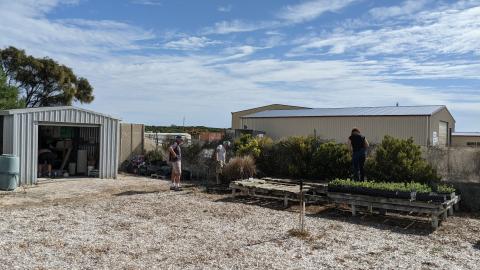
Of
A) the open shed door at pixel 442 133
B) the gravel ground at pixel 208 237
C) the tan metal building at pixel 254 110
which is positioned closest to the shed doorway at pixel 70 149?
the gravel ground at pixel 208 237

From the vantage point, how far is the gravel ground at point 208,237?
6.73m

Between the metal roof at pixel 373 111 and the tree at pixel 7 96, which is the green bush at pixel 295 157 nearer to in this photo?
the metal roof at pixel 373 111

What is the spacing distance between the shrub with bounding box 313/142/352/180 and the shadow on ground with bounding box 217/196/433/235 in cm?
258

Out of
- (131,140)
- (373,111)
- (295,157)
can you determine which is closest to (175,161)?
(295,157)

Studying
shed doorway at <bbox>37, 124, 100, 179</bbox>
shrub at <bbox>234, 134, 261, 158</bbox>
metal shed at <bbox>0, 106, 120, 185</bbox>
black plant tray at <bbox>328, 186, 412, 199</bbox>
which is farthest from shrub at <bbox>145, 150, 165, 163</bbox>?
black plant tray at <bbox>328, 186, 412, 199</bbox>

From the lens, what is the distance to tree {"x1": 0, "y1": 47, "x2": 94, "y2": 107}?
36.5 m

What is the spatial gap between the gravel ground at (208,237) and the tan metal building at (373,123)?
666 inches

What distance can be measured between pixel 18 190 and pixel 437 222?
11138 millimetres

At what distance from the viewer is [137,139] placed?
21406 mm

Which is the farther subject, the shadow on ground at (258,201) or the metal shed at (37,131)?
the metal shed at (37,131)

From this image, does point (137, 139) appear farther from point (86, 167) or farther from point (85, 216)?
point (85, 216)

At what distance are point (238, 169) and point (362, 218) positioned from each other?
5397 mm

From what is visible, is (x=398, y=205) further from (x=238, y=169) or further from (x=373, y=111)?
(x=373, y=111)

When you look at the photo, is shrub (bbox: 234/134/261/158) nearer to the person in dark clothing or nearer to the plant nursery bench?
the plant nursery bench
